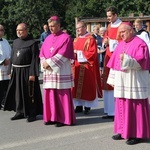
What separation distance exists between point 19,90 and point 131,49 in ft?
8.64

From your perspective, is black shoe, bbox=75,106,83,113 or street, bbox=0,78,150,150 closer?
street, bbox=0,78,150,150

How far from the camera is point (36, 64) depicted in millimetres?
6598

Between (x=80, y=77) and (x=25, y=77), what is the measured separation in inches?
42.3

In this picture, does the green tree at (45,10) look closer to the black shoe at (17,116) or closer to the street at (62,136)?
the black shoe at (17,116)

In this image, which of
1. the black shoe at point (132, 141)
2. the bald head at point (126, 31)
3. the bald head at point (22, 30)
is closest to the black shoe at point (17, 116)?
the bald head at point (22, 30)

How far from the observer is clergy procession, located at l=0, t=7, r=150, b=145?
5.14 metres

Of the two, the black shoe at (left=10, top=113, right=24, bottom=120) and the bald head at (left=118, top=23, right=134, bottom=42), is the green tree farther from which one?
the bald head at (left=118, top=23, right=134, bottom=42)

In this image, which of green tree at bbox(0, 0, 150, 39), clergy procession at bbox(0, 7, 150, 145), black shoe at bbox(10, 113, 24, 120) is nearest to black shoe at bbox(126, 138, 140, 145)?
clergy procession at bbox(0, 7, 150, 145)

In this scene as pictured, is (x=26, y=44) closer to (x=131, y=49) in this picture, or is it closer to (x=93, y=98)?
(x=93, y=98)

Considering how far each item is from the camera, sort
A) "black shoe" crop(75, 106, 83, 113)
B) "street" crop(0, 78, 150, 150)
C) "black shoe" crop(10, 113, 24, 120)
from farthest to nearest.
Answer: "black shoe" crop(75, 106, 83, 113) < "black shoe" crop(10, 113, 24, 120) < "street" crop(0, 78, 150, 150)

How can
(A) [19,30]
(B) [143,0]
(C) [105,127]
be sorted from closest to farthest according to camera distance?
(C) [105,127] → (A) [19,30] → (B) [143,0]

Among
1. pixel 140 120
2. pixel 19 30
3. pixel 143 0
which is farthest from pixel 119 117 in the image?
pixel 143 0

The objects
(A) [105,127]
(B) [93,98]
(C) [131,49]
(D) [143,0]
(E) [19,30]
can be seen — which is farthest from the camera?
(D) [143,0]

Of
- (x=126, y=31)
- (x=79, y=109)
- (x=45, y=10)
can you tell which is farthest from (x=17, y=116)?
(x=45, y=10)
